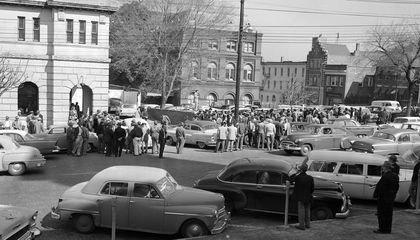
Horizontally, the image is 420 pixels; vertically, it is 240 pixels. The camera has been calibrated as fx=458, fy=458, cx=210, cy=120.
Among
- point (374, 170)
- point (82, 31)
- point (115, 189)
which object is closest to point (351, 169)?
point (374, 170)

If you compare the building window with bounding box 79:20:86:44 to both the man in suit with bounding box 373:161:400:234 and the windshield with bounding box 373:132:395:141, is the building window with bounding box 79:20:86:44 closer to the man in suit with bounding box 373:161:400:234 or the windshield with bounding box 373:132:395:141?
the windshield with bounding box 373:132:395:141

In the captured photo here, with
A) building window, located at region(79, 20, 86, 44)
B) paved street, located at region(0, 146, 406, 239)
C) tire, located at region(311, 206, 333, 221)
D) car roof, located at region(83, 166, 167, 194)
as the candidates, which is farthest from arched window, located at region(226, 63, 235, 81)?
car roof, located at region(83, 166, 167, 194)

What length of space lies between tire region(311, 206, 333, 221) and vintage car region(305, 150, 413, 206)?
7.18 feet

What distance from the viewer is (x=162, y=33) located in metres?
48.6

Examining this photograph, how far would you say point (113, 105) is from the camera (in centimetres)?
4575

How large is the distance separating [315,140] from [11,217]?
1791 cm

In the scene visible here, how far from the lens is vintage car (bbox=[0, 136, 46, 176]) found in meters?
16.4

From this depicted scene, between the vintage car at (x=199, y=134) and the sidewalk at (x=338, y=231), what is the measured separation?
1485 centimetres

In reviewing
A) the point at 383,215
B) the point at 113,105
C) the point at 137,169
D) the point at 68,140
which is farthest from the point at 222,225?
the point at 113,105

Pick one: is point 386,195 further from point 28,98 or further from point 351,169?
point 28,98

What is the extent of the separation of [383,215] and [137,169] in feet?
18.4

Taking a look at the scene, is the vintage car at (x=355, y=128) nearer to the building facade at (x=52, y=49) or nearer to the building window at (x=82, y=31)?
the building facade at (x=52, y=49)

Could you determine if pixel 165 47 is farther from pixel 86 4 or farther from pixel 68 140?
pixel 68 140

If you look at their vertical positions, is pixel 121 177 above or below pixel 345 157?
below
